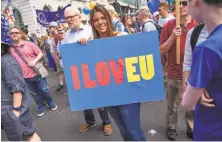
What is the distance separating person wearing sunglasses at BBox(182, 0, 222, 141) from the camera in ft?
3.16

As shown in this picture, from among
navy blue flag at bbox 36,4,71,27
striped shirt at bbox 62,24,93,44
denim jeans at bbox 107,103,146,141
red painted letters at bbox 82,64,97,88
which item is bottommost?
denim jeans at bbox 107,103,146,141

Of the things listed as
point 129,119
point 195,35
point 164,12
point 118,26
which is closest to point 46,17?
point 164,12

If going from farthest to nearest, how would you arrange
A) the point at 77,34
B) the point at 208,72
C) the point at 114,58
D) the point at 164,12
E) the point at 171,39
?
the point at 164,12
the point at 77,34
the point at 171,39
the point at 114,58
the point at 208,72

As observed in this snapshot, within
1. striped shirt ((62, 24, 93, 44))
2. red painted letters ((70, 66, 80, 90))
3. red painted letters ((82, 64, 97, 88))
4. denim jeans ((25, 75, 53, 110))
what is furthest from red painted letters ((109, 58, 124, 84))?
denim jeans ((25, 75, 53, 110))

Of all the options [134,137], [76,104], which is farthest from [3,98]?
[134,137]

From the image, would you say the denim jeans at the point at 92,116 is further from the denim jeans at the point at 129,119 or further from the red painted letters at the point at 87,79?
the red painted letters at the point at 87,79

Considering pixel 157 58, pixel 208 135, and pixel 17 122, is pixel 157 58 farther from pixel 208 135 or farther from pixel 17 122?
pixel 17 122

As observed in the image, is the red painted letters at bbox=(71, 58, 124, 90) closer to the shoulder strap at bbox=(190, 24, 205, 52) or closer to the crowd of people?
the crowd of people

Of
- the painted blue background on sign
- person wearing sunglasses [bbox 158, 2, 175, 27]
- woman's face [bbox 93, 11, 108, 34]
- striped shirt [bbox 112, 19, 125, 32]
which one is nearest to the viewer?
the painted blue background on sign

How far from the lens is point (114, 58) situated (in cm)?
214

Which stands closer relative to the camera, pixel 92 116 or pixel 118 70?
pixel 118 70

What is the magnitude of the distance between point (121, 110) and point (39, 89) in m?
2.79

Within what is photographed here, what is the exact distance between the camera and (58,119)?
167 inches

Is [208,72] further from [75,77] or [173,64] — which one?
[173,64]
